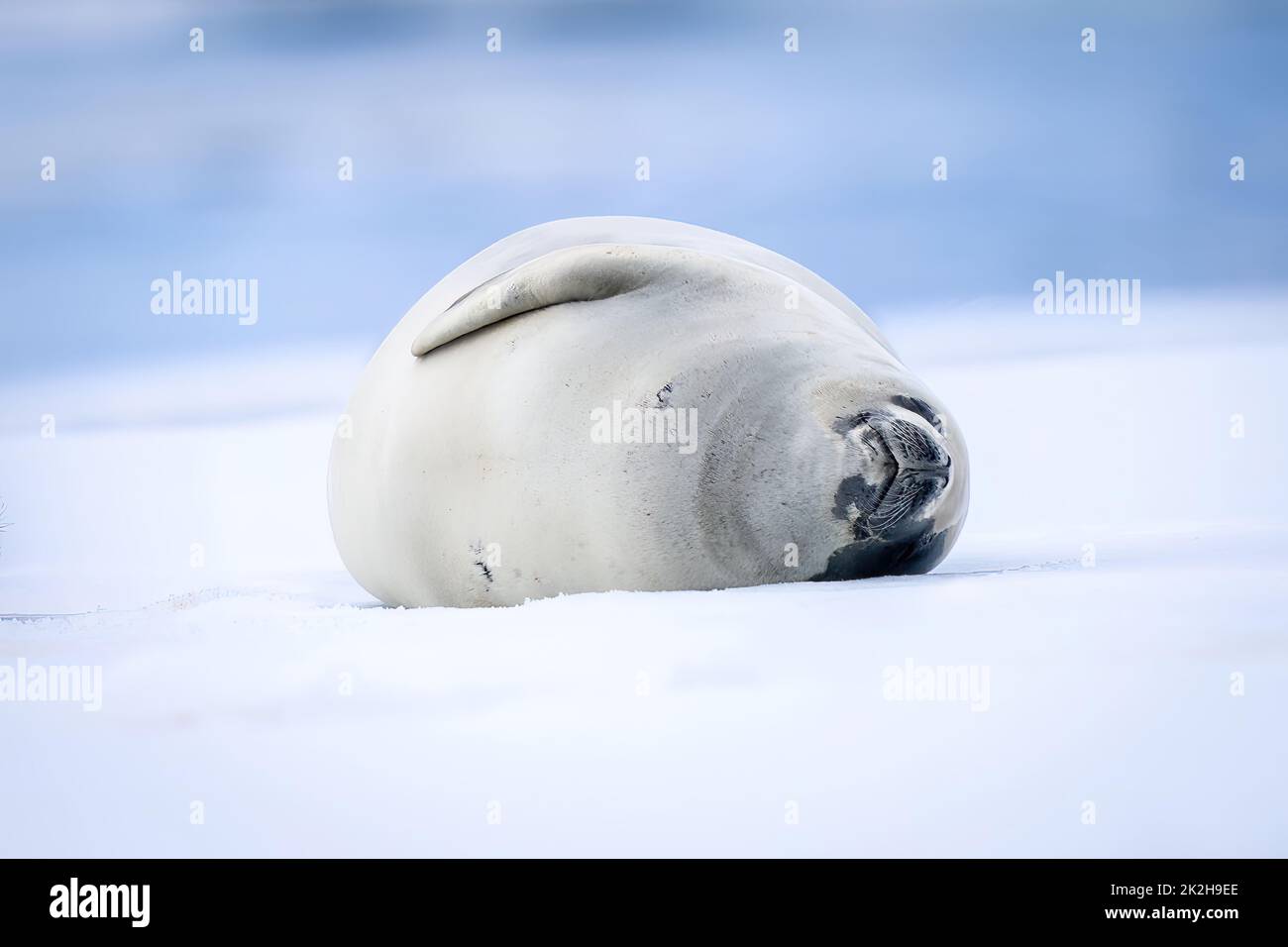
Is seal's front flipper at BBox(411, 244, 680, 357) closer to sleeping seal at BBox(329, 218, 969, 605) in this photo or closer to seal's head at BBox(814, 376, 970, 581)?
sleeping seal at BBox(329, 218, 969, 605)

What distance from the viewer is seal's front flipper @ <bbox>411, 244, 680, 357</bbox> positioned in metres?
3.17

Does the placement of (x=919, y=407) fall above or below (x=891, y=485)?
above

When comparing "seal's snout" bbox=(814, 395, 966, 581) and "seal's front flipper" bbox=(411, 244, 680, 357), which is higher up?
"seal's front flipper" bbox=(411, 244, 680, 357)

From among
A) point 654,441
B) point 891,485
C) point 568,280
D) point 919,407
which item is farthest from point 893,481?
point 568,280

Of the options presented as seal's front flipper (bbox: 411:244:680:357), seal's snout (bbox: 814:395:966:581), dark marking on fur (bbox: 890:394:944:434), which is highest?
seal's front flipper (bbox: 411:244:680:357)

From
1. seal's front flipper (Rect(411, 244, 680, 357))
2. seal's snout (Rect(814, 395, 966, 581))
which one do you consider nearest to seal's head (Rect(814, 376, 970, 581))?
seal's snout (Rect(814, 395, 966, 581))

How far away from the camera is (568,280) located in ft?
10.4

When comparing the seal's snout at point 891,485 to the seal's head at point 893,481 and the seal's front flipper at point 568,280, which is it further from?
the seal's front flipper at point 568,280

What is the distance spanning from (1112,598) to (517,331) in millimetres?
1446

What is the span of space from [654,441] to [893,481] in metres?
0.52

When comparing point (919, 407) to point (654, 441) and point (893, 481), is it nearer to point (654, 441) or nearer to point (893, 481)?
point (893, 481)

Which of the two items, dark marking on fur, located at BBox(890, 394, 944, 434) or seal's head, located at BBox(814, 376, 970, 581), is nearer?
seal's head, located at BBox(814, 376, 970, 581)

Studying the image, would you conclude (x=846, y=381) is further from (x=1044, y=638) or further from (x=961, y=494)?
(x=1044, y=638)

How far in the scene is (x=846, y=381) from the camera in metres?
3.04
